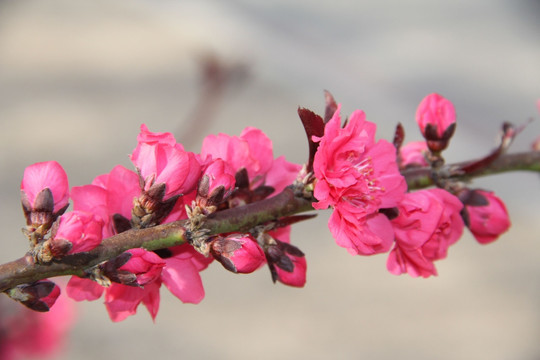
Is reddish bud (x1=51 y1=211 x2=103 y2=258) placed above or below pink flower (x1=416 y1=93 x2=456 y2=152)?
below

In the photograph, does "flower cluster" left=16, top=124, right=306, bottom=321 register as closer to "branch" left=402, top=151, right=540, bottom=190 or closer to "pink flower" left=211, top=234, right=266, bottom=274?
"pink flower" left=211, top=234, right=266, bottom=274

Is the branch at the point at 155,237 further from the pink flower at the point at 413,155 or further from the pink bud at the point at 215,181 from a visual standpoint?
the pink flower at the point at 413,155

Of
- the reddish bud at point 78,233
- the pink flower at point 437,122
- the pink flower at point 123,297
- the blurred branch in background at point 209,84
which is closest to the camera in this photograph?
the reddish bud at point 78,233

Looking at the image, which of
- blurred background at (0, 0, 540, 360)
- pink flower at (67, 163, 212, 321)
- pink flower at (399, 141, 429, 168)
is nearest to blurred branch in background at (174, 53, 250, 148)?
blurred background at (0, 0, 540, 360)

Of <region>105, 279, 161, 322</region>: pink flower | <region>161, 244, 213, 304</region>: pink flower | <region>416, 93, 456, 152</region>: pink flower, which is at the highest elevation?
<region>416, 93, 456, 152</region>: pink flower

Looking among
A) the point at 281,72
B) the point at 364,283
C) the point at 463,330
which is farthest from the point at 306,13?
the point at 463,330

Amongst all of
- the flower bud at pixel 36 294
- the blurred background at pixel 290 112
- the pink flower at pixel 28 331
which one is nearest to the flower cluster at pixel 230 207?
the flower bud at pixel 36 294

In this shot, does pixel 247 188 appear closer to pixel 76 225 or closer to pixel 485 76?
pixel 76 225
